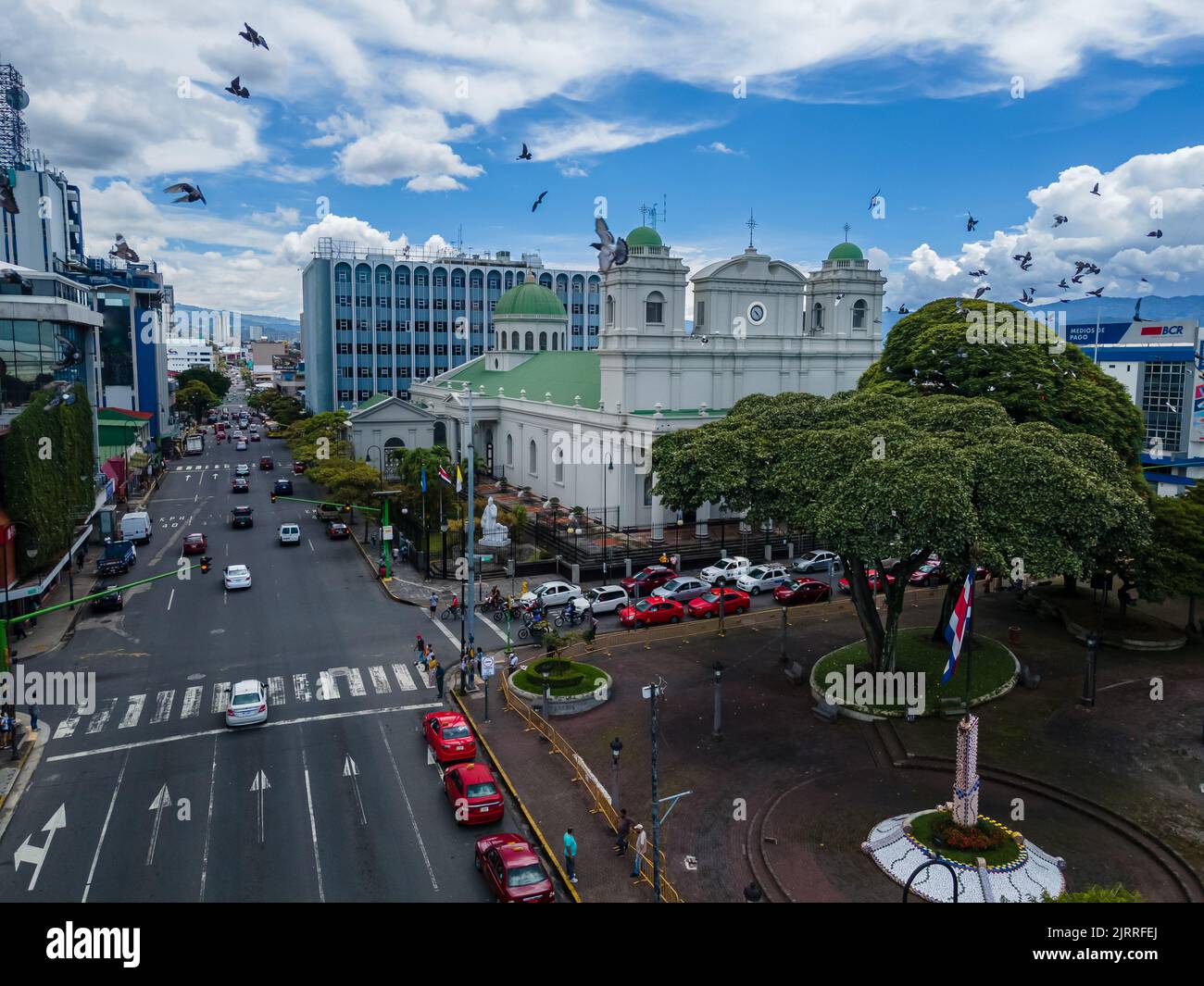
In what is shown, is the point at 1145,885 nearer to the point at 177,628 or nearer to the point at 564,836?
the point at 564,836

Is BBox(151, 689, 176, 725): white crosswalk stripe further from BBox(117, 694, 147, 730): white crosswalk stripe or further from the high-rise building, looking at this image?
the high-rise building

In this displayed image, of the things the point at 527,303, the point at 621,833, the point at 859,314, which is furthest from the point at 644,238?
the point at 621,833

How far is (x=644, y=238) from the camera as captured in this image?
59031 millimetres

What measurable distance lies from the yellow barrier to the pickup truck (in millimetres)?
26856

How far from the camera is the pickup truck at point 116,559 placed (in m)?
48.2

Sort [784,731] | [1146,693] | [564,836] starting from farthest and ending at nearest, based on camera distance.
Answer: [1146,693]
[784,731]
[564,836]

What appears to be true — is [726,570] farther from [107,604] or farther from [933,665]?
[107,604]

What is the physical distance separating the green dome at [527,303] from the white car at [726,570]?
156 ft

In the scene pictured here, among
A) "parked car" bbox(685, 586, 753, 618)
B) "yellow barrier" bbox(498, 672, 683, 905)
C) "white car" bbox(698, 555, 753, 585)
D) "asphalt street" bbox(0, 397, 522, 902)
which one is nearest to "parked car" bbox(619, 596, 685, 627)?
"parked car" bbox(685, 586, 753, 618)

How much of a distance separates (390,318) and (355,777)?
10183 cm

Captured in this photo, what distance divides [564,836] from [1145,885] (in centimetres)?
1388

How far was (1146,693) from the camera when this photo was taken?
105ft
